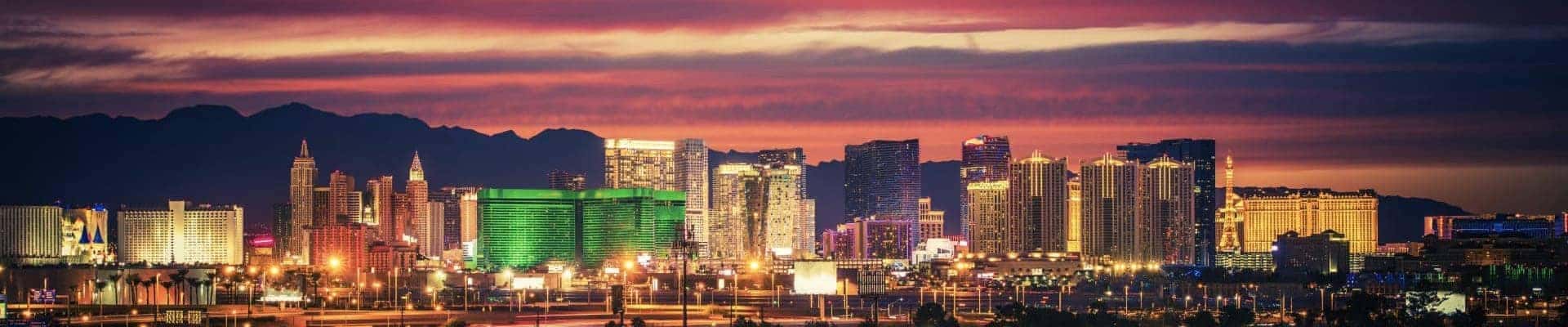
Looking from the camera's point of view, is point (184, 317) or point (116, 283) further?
point (116, 283)

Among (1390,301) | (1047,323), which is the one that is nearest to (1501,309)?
(1390,301)

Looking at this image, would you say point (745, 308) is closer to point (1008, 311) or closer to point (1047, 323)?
point (1008, 311)

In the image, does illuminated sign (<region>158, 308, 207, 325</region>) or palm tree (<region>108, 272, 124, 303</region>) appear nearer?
illuminated sign (<region>158, 308, 207, 325</region>)

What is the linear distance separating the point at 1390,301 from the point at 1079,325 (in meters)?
42.8

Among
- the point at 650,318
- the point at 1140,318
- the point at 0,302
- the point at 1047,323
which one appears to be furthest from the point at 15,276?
the point at 1047,323

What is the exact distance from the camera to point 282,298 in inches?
7416

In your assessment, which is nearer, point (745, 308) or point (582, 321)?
point (582, 321)

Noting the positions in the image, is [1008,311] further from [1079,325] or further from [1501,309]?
[1501,309]

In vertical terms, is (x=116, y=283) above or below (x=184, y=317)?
above

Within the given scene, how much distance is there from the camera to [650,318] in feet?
496

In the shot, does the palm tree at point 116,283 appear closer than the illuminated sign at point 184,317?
No

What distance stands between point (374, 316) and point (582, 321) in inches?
606

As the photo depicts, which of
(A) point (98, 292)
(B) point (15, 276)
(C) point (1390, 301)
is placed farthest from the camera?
(B) point (15, 276)

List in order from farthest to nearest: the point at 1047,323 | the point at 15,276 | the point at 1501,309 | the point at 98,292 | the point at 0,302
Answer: the point at 15,276, the point at 98,292, the point at 1501,309, the point at 0,302, the point at 1047,323
